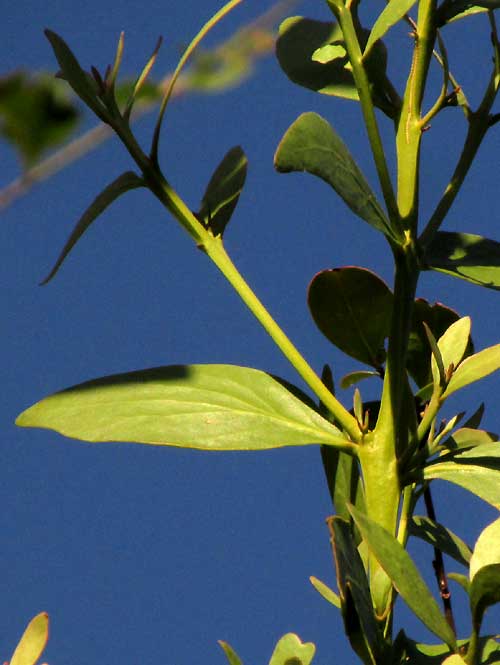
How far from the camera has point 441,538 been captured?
899mm

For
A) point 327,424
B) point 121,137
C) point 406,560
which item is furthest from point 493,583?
point 121,137

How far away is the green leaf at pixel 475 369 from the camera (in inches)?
30.6

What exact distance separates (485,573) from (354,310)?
11.7 inches

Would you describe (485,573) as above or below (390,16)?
below

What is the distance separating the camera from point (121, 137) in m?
0.85

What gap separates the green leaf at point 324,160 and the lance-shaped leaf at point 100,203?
0.15m

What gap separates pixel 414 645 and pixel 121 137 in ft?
1.46

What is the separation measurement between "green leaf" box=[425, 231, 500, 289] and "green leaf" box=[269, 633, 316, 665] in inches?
11.9

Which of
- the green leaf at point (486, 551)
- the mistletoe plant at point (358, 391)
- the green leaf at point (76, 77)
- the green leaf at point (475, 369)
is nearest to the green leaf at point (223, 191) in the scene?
the mistletoe plant at point (358, 391)

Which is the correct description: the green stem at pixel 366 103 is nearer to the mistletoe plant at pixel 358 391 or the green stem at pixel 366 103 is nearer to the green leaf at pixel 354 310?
the mistletoe plant at pixel 358 391

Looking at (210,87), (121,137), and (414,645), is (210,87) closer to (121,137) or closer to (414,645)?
(121,137)

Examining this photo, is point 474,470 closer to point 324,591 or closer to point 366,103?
point 324,591

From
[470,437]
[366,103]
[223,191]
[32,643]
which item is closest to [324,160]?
[366,103]

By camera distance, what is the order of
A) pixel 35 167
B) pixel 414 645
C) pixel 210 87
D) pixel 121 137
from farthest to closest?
pixel 121 137
pixel 414 645
pixel 210 87
pixel 35 167
